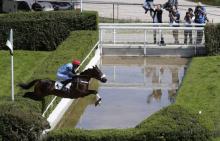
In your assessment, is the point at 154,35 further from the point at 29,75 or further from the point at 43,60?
the point at 29,75

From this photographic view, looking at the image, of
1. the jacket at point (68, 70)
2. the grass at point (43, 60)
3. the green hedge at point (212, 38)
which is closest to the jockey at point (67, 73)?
the jacket at point (68, 70)

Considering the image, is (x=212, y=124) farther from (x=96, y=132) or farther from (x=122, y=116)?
(x=122, y=116)

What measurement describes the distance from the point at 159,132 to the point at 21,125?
127 inches

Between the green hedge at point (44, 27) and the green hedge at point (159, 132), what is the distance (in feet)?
47.0

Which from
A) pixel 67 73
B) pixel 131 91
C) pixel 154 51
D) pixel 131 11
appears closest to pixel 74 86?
pixel 67 73

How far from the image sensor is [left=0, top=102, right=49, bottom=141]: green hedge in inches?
667

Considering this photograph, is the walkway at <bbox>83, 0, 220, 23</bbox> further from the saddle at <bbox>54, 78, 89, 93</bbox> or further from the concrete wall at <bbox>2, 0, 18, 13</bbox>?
the saddle at <bbox>54, 78, 89, 93</bbox>

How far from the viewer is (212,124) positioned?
16.4 metres

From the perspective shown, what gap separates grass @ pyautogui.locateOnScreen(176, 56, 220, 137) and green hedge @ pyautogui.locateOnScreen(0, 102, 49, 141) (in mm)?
3404

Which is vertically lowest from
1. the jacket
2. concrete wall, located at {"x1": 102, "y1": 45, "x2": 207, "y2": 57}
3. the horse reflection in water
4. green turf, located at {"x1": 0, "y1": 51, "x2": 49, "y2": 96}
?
green turf, located at {"x1": 0, "y1": 51, "x2": 49, "y2": 96}

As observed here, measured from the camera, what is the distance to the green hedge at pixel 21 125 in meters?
16.9

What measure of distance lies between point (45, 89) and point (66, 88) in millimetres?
568

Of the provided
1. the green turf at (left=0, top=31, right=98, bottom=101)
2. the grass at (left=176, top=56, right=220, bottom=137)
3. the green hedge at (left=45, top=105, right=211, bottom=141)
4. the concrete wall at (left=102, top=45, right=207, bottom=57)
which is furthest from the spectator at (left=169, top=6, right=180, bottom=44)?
the green hedge at (left=45, top=105, right=211, bottom=141)

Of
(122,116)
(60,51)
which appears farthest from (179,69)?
(122,116)
